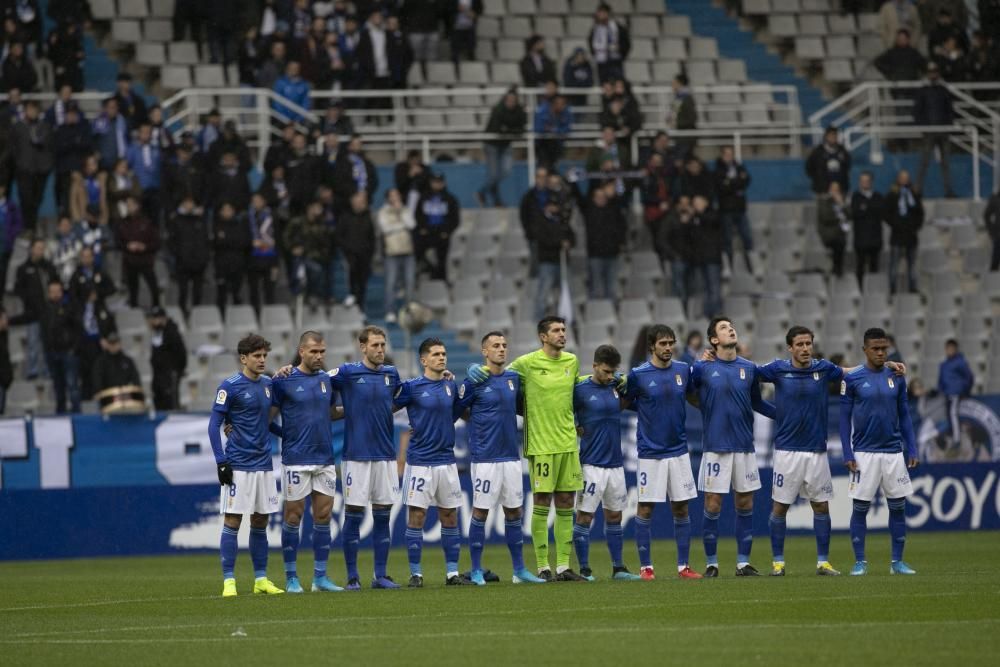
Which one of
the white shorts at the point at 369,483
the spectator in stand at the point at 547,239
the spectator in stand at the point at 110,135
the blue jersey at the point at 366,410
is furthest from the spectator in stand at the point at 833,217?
the white shorts at the point at 369,483

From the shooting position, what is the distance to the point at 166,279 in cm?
3297

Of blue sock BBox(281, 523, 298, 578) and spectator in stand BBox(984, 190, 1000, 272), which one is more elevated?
spectator in stand BBox(984, 190, 1000, 272)

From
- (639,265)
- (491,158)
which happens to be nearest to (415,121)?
(491,158)

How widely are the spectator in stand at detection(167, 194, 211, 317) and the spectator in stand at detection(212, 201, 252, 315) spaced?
0.22m

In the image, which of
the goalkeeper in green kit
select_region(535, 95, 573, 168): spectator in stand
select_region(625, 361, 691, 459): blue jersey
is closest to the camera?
the goalkeeper in green kit

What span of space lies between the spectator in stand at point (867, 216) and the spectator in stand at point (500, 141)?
6312mm

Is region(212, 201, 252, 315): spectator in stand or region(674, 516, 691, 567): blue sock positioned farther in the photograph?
region(212, 201, 252, 315): spectator in stand

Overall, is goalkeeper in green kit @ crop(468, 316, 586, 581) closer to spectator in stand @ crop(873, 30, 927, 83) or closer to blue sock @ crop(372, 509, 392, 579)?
blue sock @ crop(372, 509, 392, 579)

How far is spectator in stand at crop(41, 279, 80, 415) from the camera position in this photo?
29172mm

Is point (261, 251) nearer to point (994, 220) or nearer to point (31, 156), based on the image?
point (31, 156)

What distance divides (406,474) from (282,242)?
13765 millimetres

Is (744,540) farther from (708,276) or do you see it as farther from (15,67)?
(15,67)

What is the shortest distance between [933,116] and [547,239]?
31.7ft

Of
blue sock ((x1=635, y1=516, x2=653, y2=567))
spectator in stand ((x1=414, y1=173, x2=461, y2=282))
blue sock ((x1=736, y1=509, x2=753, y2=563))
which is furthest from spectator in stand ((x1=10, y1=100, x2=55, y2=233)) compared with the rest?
blue sock ((x1=736, y1=509, x2=753, y2=563))
